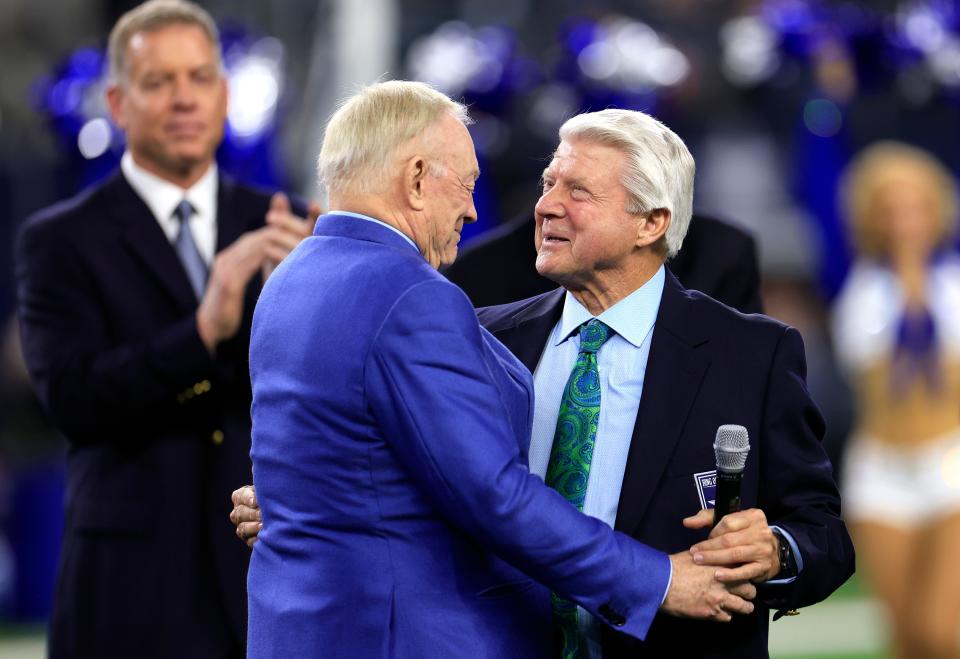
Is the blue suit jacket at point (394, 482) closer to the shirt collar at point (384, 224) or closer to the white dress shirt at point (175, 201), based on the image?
the shirt collar at point (384, 224)

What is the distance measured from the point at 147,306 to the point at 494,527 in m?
1.37

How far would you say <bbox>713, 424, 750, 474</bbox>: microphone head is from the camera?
255 cm

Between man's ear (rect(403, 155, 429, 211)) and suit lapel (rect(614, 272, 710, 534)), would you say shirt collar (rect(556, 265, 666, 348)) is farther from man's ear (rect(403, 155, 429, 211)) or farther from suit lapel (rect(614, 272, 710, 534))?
man's ear (rect(403, 155, 429, 211))

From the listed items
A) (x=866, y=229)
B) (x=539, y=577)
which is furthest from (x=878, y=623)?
(x=539, y=577)

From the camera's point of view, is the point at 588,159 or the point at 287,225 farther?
the point at 287,225

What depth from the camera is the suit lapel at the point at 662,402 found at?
2742 millimetres

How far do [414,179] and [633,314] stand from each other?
0.51 m

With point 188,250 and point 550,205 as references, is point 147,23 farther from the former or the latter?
point 550,205

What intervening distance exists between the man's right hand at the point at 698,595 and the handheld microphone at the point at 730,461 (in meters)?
0.09

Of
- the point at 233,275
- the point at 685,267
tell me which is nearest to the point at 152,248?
the point at 233,275

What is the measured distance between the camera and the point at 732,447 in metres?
2.55

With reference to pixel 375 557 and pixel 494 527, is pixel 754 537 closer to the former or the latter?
pixel 494 527

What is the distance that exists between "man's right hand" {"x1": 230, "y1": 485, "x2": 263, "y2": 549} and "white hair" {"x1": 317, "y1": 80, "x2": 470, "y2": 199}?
57 centimetres

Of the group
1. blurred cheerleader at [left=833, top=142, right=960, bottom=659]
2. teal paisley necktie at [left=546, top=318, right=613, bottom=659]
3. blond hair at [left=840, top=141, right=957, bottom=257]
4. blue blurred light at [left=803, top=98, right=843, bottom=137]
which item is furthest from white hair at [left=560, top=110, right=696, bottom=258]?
blue blurred light at [left=803, top=98, right=843, bottom=137]
